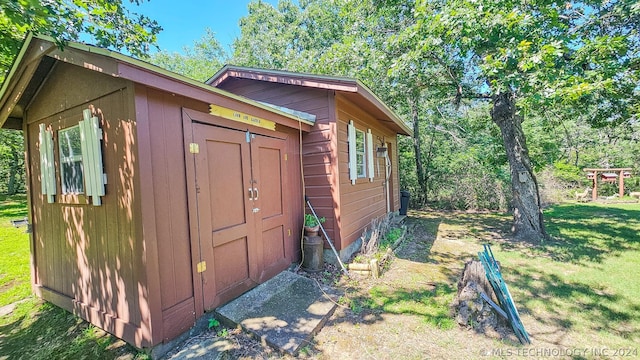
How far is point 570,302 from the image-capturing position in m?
3.17

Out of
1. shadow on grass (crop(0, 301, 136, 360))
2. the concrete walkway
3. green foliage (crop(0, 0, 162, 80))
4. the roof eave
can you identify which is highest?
green foliage (crop(0, 0, 162, 80))

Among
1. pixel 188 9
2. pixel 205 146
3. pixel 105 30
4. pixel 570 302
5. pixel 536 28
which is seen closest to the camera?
pixel 205 146

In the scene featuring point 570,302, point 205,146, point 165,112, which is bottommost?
point 570,302

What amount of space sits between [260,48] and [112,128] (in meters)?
17.1

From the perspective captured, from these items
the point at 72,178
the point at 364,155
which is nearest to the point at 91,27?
the point at 72,178

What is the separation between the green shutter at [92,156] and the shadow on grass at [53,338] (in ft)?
4.49

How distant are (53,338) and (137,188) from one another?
203 cm

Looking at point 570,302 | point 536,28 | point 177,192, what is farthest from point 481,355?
point 536,28

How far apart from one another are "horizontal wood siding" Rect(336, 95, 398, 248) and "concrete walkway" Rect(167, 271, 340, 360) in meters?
1.33

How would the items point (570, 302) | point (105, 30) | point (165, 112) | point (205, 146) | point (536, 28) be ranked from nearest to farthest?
1. point (165, 112)
2. point (205, 146)
3. point (570, 302)
4. point (536, 28)
5. point (105, 30)

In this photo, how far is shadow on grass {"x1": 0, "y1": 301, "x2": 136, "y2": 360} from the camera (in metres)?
2.47

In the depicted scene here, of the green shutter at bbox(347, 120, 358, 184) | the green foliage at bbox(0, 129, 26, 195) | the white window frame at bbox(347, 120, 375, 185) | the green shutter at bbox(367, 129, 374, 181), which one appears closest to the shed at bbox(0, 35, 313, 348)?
the green shutter at bbox(347, 120, 358, 184)

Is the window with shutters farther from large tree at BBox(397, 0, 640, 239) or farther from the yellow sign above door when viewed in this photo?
the yellow sign above door

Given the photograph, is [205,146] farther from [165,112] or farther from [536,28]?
[536,28]
